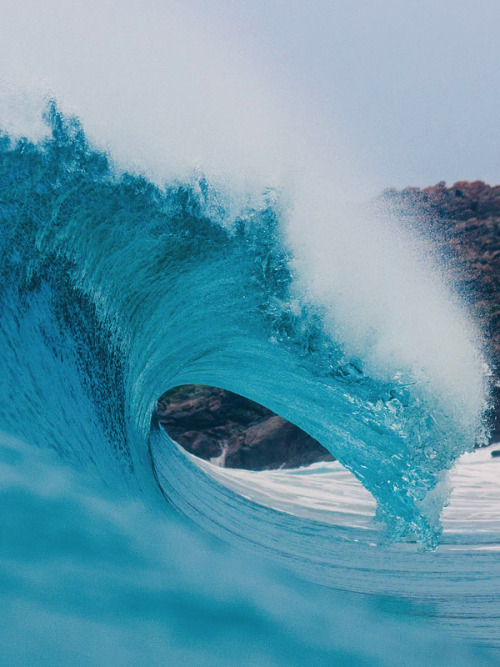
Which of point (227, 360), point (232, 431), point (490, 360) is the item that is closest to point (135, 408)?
point (227, 360)

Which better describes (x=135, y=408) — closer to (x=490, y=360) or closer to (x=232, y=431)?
(x=232, y=431)

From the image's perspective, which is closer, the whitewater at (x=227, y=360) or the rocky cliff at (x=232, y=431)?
the whitewater at (x=227, y=360)

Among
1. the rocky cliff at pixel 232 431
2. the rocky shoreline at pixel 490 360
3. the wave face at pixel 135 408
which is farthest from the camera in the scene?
the rocky shoreline at pixel 490 360

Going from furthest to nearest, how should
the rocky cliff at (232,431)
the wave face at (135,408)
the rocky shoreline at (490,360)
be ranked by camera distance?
1. the rocky shoreline at (490,360)
2. the rocky cliff at (232,431)
3. the wave face at (135,408)

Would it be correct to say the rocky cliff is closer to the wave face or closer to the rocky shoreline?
the rocky shoreline

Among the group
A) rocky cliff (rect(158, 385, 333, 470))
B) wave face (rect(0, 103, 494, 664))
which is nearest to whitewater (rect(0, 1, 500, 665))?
wave face (rect(0, 103, 494, 664))

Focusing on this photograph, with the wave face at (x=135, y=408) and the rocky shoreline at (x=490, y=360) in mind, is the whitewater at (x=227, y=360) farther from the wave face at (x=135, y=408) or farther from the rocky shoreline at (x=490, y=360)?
the rocky shoreline at (x=490, y=360)

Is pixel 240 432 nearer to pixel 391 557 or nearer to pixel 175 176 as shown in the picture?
pixel 391 557

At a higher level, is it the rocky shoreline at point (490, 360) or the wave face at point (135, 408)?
the rocky shoreline at point (490, 360)

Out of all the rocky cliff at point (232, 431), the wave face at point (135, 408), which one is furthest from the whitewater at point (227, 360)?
the rocky cliff at point (232, 431)
